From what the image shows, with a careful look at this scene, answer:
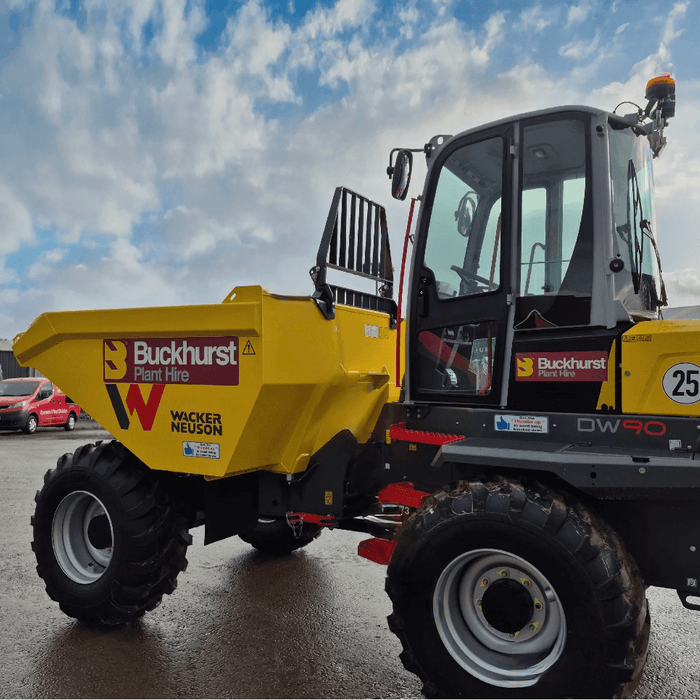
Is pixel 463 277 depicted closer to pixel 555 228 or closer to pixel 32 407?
pixel 555 228

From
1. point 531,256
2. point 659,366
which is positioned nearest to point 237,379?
point 531,256

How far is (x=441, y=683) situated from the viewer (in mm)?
3098

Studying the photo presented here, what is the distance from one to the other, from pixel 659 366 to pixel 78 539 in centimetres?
395

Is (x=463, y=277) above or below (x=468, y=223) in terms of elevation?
below

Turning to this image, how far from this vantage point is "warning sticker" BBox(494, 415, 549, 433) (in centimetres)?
327

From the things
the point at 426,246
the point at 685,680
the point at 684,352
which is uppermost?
the point at 426,246

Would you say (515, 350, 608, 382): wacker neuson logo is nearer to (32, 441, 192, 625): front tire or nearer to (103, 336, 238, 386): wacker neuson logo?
(103, 336, 238, 386): wacker neuson logo


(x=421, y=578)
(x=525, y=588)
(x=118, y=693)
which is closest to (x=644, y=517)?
(x=525, y=588)

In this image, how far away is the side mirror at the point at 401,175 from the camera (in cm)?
372

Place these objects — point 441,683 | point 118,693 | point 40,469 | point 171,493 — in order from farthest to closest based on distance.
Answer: point 40,469 < point 171,493 < point 118,693 < point 441,683

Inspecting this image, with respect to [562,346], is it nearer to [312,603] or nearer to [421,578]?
[421,578]

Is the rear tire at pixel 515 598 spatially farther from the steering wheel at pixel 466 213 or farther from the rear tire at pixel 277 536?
the rear tire at pixel 277 536

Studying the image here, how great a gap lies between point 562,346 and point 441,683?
1.74m

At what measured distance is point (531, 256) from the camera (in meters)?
3.36
